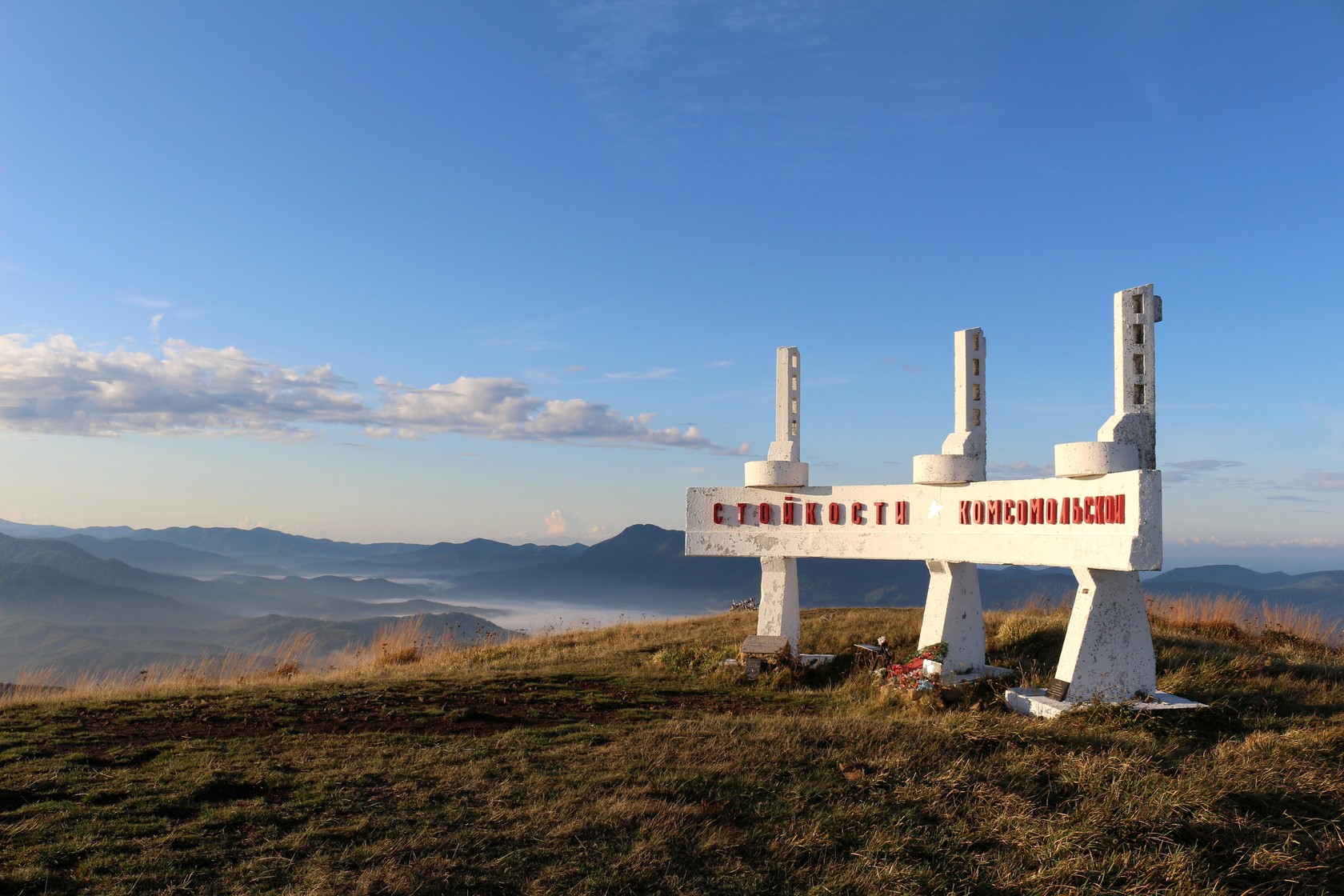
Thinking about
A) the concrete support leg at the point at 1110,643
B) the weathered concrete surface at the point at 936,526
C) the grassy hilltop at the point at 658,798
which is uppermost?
the weathered concrete surface at the point at 936,526

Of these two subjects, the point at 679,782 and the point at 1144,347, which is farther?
the point at 1144,347

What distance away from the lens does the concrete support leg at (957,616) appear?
15641mm

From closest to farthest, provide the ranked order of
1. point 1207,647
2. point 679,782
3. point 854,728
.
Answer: point 679,782
point 854,728
point 1207,647

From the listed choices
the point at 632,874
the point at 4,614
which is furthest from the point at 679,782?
the point at 4,614

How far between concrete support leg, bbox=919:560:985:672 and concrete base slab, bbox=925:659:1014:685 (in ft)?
0.24

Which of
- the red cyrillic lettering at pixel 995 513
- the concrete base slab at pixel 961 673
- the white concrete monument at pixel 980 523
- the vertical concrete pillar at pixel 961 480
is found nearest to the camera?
the white concrete monument at pixel 980 523

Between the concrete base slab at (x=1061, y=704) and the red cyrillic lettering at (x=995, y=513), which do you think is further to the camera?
the red cyrillic lettering at (x=995, y=513)

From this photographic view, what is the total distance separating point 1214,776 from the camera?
871cm

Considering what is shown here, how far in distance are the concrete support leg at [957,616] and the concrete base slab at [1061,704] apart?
206cm

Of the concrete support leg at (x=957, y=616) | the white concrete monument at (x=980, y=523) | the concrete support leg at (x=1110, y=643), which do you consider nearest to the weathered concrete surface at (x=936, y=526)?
the white concrete monument at (x=980, y=523)

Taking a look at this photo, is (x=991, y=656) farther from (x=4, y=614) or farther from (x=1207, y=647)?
(x=4, y=614)

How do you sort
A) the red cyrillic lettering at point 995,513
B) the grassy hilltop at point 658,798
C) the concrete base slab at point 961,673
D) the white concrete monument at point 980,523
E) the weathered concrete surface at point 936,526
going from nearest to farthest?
the grassy hilltop at point 658,798
the weathered concrete surface at point 936,526
the white concrete monument at point 980,523
the red cyrillic lettering at point 995,513
the concrete base slab at point 961,673

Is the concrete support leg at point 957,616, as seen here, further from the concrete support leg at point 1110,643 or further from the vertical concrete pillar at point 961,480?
the concrete support leg at point 1110,643

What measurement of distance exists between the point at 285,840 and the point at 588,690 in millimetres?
8117
